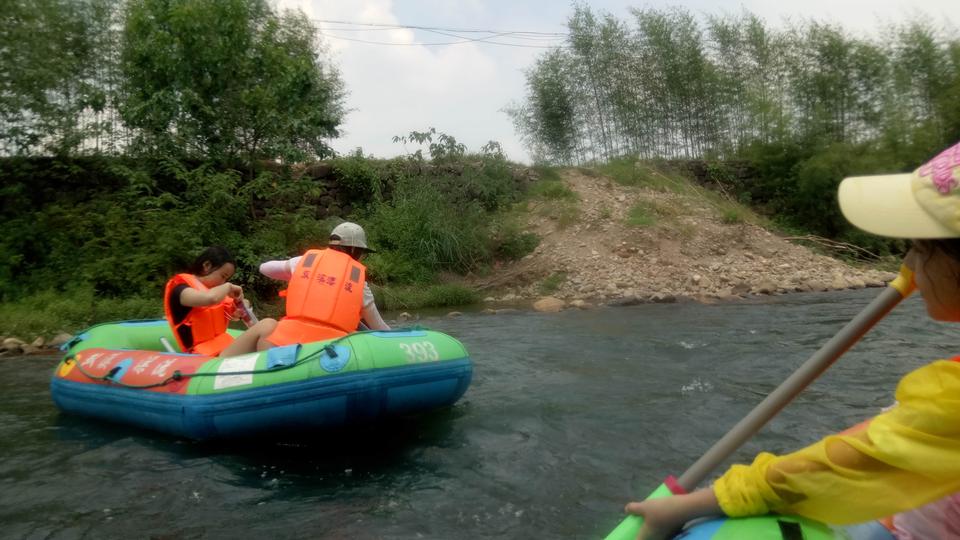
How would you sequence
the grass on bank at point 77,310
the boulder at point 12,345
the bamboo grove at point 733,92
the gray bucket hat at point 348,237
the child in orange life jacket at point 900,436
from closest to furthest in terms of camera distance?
the child in orange life jacket at point 900,436
the gray bucket hat at point 348,237
the boulder at point 12,345
the grass on bank at point 77,310
the bamboo grove at point 733,92

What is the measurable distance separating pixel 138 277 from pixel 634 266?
24.0 ft

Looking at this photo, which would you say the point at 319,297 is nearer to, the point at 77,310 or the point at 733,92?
the point at 77,310

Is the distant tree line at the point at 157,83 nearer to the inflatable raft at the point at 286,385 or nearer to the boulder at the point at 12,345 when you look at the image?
the boulder at the point at 12,345

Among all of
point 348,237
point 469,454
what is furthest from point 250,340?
point 469,454

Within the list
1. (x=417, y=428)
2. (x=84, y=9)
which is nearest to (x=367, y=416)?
(x=417, y=428)

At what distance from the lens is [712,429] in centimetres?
400

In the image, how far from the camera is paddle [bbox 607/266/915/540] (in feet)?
5.08

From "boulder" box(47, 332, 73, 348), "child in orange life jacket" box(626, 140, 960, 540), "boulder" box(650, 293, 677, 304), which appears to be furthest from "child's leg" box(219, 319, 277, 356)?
"boulder" box(650, 293, 677, 304)

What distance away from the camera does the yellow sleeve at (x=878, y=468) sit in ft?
3.83

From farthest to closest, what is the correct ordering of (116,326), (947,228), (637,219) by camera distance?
(637,219) → (116,326) → (947,228)

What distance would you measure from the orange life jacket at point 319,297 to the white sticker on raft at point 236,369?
0.25 metres

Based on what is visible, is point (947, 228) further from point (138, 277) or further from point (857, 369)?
point (138, 277)

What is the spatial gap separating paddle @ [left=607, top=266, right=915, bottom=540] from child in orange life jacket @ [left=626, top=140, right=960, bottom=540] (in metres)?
0.19

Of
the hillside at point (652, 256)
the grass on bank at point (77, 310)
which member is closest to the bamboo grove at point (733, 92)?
the hillside at point (652, 256)
